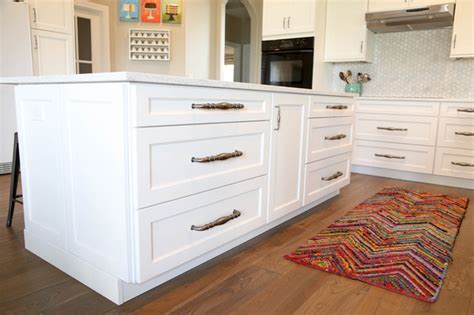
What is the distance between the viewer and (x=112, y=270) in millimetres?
1292

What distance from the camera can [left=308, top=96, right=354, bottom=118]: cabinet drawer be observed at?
2.22 metres

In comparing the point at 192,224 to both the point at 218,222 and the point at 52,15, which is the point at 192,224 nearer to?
the point at 218,222

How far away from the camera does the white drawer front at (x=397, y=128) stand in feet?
11.1

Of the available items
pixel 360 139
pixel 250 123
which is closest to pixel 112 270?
pixel 250 123

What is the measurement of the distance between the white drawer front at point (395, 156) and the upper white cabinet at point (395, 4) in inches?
52.2

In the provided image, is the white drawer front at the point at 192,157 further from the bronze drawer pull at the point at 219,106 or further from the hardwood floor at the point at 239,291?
the hardwood floor at the point at 239,291

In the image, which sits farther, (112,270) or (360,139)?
(360,139)

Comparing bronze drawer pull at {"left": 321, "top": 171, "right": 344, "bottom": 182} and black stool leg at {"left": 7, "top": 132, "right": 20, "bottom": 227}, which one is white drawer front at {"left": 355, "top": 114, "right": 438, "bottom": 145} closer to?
bronze drawer pull at {"left": 321, "top": 171, "right": 344, "bottom": 182}

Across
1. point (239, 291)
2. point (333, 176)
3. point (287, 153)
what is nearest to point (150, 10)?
point (333, 176)

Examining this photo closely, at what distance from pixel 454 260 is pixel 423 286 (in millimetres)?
399

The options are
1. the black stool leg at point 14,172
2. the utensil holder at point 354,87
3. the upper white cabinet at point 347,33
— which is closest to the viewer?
the black stool leg at point 14,172

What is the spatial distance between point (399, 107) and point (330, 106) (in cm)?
146

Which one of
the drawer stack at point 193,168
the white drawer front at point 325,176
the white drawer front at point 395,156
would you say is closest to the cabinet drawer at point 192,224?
the drawer stack at point 193,168

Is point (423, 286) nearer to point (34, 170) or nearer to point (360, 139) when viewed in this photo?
point (34, 170)
